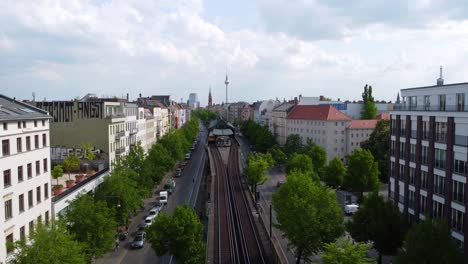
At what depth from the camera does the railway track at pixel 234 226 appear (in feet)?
165

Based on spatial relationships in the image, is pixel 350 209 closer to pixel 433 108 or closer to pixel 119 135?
pixel 433 108

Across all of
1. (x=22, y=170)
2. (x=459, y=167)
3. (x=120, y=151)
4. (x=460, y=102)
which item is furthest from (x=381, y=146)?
(x=22, y=170)

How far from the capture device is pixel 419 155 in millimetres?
43938

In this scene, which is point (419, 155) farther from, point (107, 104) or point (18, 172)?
point (107, 104)

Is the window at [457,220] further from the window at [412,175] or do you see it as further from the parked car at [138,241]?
the parked car at [138,241]

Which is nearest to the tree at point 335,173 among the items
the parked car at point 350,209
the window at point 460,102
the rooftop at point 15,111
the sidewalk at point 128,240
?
the parked car at point 350,209

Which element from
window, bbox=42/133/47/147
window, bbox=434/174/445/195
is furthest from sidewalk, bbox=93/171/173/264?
window, bbox=434/174/445/195

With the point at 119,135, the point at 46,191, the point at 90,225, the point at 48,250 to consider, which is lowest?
the point at 90,225

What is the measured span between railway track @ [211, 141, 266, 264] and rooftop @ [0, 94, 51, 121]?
78.8ft

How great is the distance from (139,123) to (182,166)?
72.8 feet

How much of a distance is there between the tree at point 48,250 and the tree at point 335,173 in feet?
184

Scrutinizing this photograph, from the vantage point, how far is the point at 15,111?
1556 inches

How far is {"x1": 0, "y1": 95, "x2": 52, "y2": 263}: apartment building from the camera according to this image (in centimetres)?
3547

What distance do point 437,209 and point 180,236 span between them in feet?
77.9
